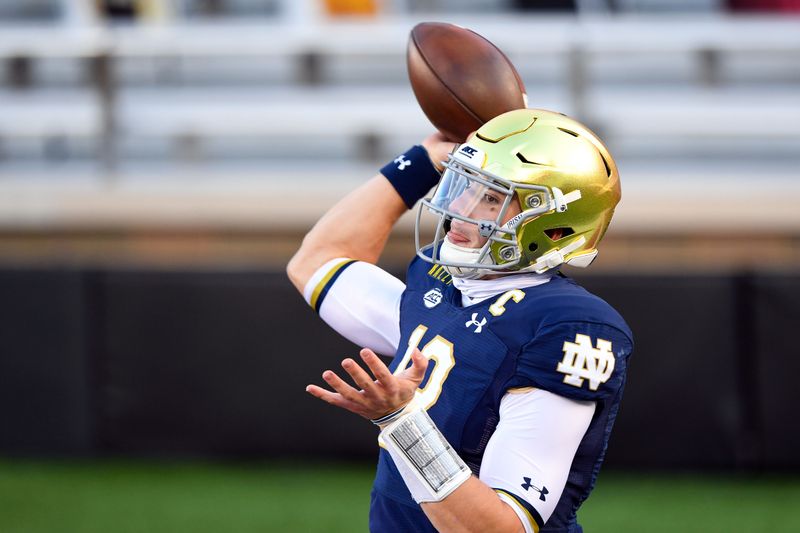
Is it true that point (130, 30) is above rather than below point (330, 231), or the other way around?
below

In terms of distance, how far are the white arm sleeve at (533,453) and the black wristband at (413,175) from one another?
73 cm

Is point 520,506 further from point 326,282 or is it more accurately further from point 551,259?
point 326,282

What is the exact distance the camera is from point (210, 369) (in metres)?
6.62

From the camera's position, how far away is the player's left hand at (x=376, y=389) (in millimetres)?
2053

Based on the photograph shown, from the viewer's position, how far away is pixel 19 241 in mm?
7398

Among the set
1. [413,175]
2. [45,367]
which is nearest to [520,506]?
[413,175]

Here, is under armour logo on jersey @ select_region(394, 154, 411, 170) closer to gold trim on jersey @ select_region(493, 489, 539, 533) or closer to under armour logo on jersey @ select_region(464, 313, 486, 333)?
under armour logo on jersey @ select_region(464, 313, 486, 333)

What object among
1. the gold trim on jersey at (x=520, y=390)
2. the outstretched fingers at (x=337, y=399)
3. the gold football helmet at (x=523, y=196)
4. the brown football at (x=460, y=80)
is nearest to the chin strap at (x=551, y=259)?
the gold football helmet at (x=523, y=196)

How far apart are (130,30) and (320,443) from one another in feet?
12.2

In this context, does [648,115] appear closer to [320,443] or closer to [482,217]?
[320,443]

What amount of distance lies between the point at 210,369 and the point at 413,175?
404 cm

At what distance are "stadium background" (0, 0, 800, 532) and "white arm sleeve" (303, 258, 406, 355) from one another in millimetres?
3013

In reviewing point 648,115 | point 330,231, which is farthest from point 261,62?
point 330,231

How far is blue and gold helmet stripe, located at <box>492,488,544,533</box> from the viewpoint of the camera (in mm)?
2156
